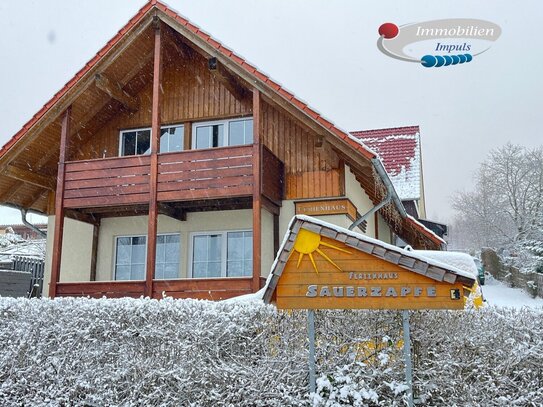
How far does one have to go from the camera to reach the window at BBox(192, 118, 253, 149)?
44.9ft

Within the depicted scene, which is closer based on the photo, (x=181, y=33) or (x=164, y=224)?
(x=181, y=33)

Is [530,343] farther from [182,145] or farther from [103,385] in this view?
[182,145]

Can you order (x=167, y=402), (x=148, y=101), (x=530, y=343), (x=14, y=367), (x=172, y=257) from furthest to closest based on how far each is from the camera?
(x=148, y=101) → (x=172, y=257) → (x=14, y=367) → (x=167, y=402) → (x=530, y=343)

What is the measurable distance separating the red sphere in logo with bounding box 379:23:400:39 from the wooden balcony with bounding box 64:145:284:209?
950 centimetres

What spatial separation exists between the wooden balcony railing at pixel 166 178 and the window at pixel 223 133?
173 cm

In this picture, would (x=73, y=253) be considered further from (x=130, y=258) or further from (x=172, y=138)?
(x=172, y=138)

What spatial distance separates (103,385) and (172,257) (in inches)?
257

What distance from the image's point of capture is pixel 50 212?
15.1 metres

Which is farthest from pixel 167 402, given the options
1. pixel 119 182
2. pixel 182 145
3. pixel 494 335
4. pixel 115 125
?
pixel 115 125

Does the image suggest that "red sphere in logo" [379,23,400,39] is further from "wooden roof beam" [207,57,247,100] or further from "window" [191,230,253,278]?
"window" [191,230,253,278]

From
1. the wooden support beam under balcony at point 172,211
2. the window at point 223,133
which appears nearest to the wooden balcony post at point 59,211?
the wooden support beam under balcony at point 172,211

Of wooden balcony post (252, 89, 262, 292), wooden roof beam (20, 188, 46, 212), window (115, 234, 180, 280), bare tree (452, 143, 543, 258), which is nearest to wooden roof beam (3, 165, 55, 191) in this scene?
wooden roof beam (20, 188, 46, 212)

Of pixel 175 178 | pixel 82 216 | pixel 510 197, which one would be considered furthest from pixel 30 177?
pixel 510 197

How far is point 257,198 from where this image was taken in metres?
11.4
